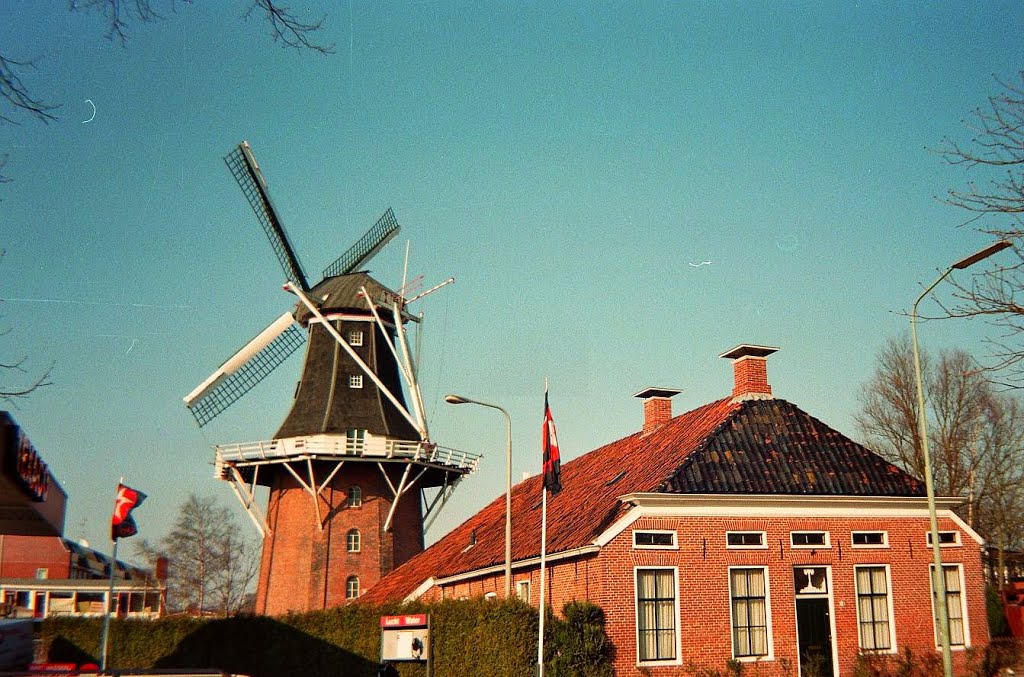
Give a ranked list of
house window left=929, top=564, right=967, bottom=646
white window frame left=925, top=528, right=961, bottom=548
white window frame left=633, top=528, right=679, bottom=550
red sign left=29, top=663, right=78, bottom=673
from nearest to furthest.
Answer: red sign left=29, top=663, right=78, bottom=673
white window frame left=633, top=528, right=679, bottom=550
house window left=929, top=564, right=967, bottom=646
white window frame left=925, top=528, right=961, bottom=548

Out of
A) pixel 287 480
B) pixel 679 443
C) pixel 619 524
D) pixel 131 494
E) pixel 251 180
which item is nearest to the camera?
pixel 131 494

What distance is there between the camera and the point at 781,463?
23.0 meters

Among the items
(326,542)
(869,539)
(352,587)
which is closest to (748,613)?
(869,539)

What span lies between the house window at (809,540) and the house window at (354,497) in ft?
60.8

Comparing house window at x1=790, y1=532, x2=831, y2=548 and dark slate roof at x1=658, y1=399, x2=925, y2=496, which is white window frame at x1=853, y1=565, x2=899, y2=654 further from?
dark slate roof at x1=658, y1=399, x2=925, y2=496

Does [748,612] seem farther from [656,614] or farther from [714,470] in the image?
[714,470]

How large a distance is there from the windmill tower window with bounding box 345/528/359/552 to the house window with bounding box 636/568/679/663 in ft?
55.9

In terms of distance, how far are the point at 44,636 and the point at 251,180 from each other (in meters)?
19.5

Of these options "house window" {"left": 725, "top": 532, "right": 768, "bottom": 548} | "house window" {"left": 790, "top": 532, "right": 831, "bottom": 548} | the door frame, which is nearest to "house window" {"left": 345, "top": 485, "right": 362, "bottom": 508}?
"house window" {"left": 725, "top": 532, "right": 768, "bottom": 548}

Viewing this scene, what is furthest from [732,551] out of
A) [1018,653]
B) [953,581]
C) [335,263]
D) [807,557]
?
[335,263]

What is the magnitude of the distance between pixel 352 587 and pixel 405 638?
Result: 53.2 feet

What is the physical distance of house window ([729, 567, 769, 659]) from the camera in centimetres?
2118

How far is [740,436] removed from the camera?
23531 millimetres

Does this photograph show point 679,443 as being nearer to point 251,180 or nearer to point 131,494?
point 131,494
